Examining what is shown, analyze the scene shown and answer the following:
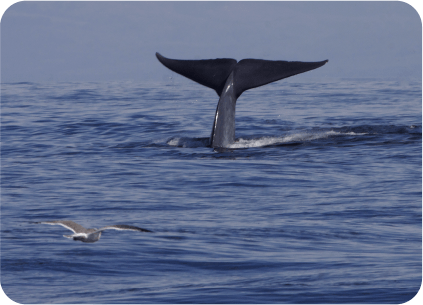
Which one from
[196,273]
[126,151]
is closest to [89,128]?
[126,151]

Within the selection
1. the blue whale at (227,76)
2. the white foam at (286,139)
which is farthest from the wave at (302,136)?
the blue whale at (227,76)

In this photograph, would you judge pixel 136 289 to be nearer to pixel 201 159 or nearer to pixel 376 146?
pixel 201 159

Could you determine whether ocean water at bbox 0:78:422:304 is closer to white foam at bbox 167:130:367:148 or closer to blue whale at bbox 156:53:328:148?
white foam at bbox 167:130:367:148

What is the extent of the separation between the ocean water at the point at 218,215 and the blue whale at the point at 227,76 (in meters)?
0.58

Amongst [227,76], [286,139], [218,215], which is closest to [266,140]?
[286,139]

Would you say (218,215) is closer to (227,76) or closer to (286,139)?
(227,76)

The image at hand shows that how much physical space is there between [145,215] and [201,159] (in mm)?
3663

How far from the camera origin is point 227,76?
566 inches

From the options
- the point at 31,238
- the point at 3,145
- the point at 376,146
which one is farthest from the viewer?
the point at 3,145

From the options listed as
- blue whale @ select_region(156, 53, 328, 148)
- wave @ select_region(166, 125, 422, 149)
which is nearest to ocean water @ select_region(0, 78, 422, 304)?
wave @ select_region(166, 125, 422, 149)

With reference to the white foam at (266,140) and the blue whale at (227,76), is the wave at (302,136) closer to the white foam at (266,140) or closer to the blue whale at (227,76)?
the white foam at (266,140)

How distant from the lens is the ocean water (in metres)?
6.95

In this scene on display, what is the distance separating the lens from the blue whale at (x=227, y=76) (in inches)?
539

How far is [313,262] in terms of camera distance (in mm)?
7688
